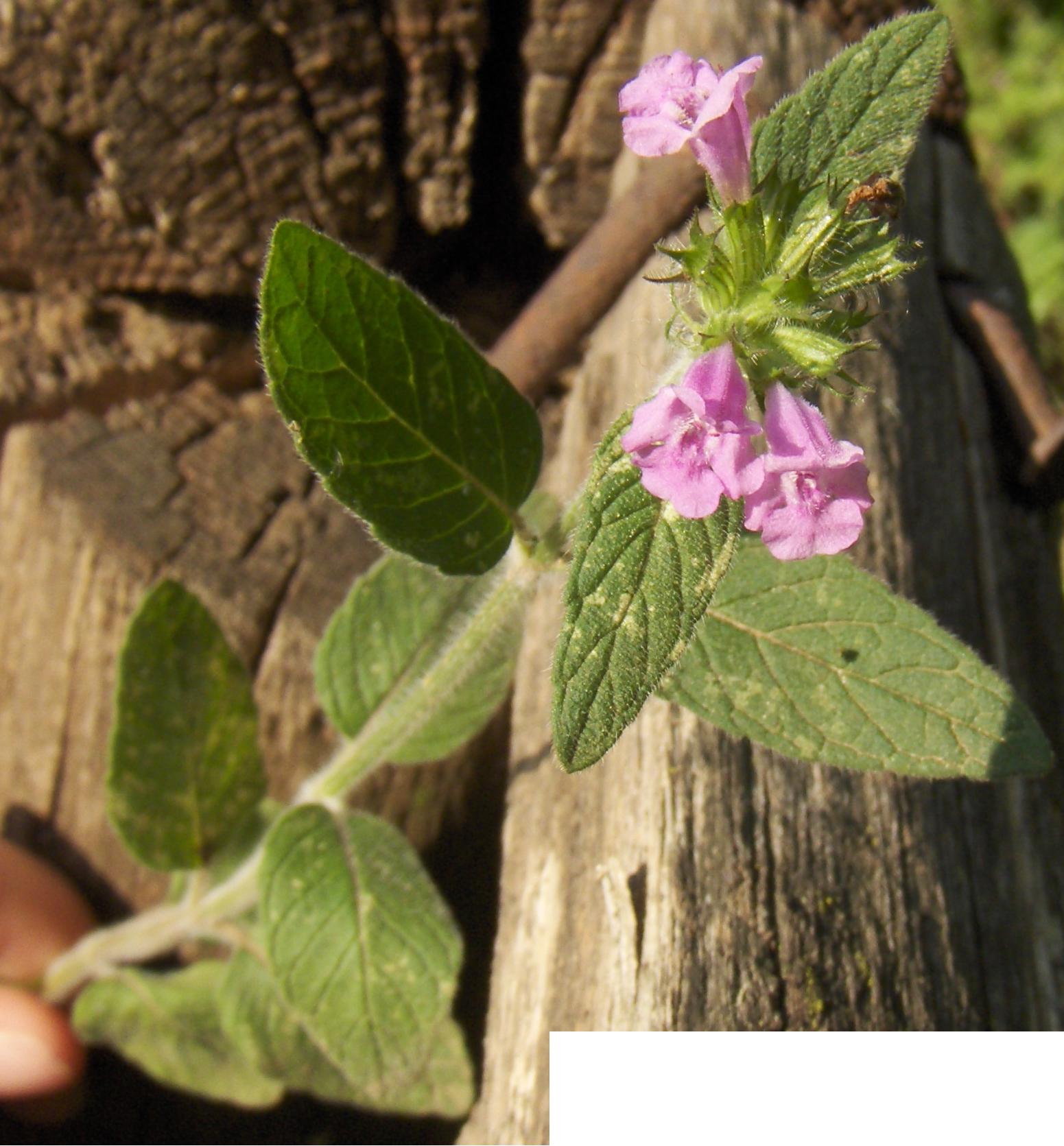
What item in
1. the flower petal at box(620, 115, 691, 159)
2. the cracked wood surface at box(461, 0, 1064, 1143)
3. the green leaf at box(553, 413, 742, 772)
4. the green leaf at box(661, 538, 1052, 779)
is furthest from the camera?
the cracked wood surface at box(461, 0, 1064, 1143)

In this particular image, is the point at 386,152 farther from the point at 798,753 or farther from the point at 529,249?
the point at 798,753

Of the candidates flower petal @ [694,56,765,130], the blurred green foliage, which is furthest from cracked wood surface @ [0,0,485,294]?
the blurred green foliage

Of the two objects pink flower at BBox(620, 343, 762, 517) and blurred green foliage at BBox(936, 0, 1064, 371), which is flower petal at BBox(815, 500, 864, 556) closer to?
pink flower at BBox(620, 343, 762, 517)

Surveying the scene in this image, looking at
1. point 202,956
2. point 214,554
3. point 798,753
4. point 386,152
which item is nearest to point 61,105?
point 386,152

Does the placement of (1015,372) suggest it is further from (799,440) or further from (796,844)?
(799,440)

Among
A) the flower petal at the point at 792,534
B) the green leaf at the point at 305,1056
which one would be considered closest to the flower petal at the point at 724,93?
the flower petal at the point at 792,534

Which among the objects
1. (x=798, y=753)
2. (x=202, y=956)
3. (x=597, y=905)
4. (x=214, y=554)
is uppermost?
(x=214, y=554)

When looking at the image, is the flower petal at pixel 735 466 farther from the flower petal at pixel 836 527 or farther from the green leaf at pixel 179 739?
the green leaf at pixel 179 739
